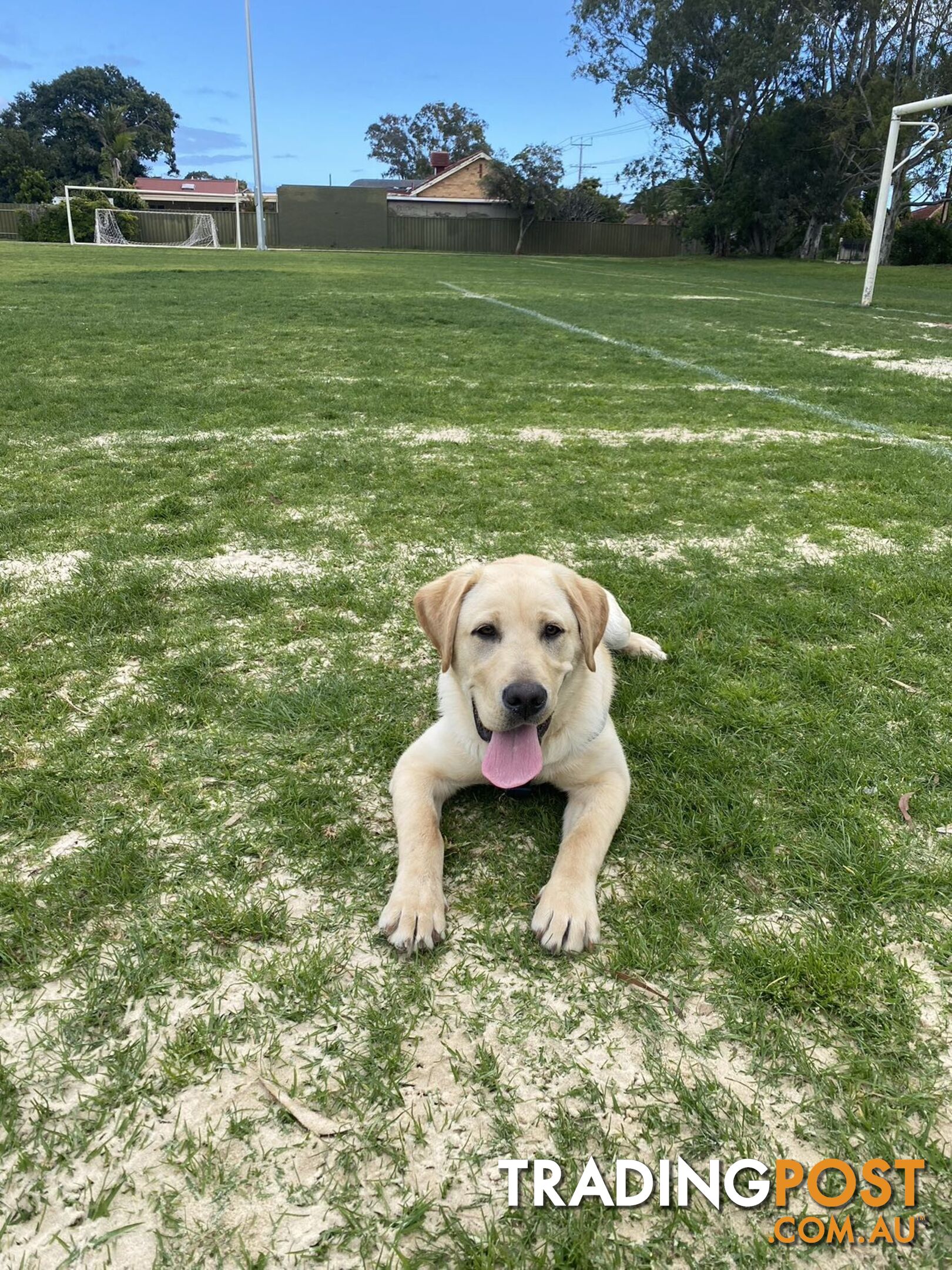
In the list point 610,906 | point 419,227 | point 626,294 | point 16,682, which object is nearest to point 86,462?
point 16,682

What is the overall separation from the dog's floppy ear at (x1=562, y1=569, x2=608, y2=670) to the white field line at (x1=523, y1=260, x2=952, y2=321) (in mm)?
18513

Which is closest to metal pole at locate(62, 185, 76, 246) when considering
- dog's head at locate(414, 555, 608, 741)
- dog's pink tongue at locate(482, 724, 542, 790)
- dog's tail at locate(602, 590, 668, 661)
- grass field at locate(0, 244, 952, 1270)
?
grass field at locate(0, 244, 952, 1270)

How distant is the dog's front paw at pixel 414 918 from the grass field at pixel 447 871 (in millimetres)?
57

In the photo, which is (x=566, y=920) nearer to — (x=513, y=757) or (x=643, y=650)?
(x=513, y=757)

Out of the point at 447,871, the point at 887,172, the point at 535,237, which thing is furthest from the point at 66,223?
the point at 447,871

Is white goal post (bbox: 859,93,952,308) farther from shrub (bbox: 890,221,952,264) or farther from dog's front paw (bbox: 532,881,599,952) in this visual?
shrub (bbox: 890,221,952,264)

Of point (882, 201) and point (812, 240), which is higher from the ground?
point (812, 240)

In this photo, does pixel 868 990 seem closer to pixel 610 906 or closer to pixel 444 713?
pixel 610 906

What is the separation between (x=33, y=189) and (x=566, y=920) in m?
69.0

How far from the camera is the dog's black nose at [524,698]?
7.79ft

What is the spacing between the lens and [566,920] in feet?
6.94

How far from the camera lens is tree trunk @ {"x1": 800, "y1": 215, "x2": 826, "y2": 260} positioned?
44094 millimetres

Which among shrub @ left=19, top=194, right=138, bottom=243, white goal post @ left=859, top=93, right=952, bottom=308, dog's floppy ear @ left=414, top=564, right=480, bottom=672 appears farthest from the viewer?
shrub @ left=19, top=194, right=138, bottom=243

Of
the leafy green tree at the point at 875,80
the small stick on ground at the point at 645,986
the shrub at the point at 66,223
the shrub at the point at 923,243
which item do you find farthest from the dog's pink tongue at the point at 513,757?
the shrub at the point at 66,223
